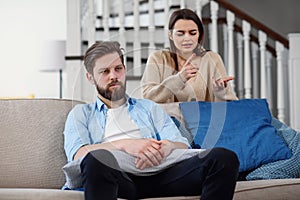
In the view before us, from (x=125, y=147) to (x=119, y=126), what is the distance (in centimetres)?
19

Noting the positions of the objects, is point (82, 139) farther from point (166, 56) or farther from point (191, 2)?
point (191, 2)

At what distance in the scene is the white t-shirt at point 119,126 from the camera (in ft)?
8.36

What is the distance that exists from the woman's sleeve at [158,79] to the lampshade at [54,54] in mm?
2458

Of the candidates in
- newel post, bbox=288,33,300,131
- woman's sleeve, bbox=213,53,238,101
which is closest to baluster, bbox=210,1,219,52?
newel post, bbox=288,33,300,131

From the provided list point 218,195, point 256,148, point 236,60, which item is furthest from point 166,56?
point 236,60

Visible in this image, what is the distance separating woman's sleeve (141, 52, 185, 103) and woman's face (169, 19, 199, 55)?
93 millimetres

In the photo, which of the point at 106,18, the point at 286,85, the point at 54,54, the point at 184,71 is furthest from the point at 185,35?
the point at 54,54

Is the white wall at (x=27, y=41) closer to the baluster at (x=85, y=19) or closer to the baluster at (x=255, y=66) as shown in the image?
the baluster at (x=85, y=19)

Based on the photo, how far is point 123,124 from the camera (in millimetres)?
2576

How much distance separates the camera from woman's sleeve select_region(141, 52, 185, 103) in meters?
2.72

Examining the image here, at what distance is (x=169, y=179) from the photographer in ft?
7.67

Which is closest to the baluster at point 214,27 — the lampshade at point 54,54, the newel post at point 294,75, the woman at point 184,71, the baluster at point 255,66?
the baluster at point 255,66

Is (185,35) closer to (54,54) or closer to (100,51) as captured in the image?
(100,51)

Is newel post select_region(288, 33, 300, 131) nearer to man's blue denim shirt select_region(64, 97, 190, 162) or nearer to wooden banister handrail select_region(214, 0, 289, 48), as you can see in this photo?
wooden banister handrail select_region(214, 0, 289, 48)
